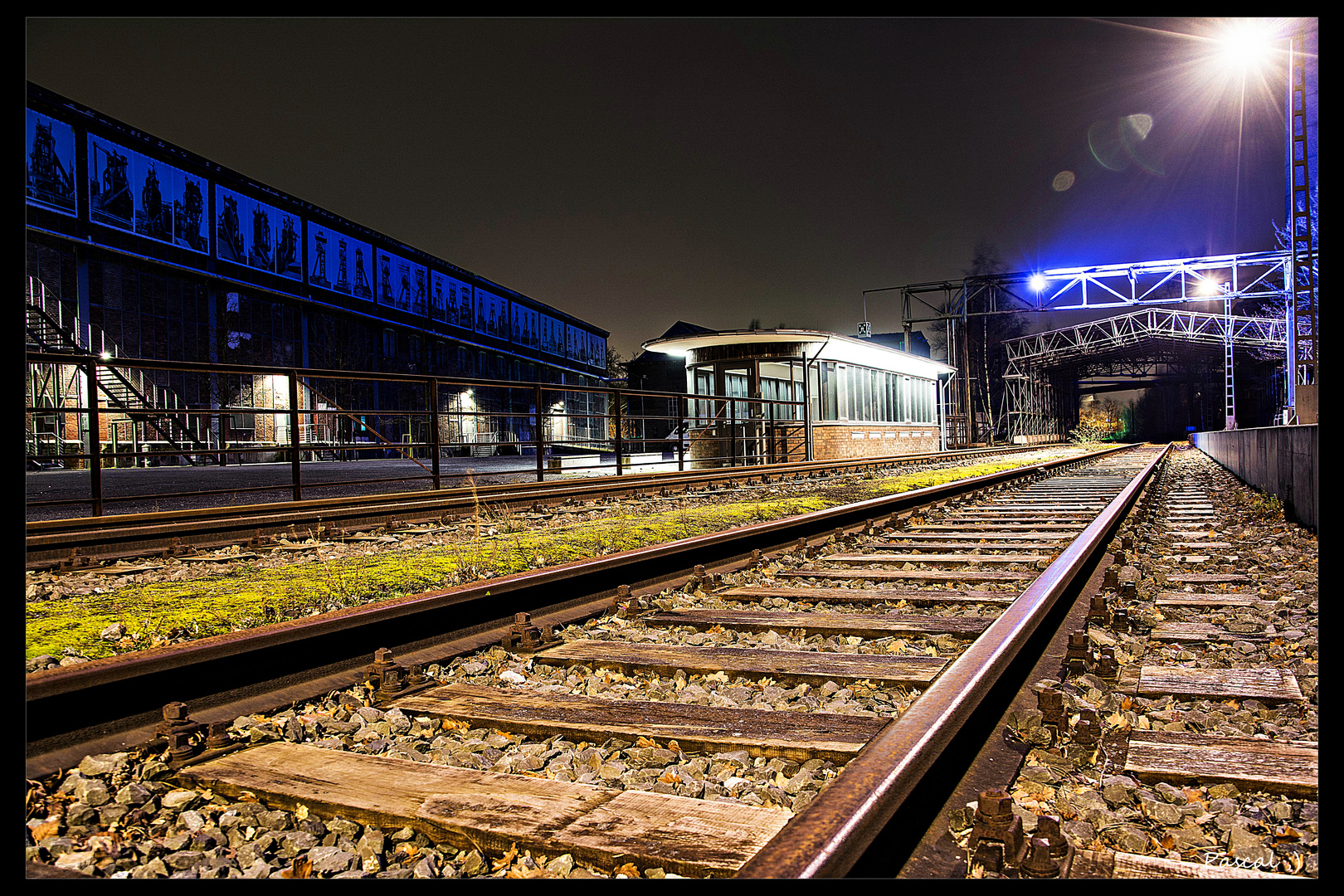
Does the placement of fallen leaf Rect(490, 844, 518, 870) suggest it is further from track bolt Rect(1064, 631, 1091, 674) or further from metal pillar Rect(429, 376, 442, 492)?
metal pillar Rect(429, 376, 442, 492)

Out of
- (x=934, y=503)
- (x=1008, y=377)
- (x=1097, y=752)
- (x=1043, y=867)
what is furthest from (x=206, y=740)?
(x=1008, y=377)

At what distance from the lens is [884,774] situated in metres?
1.66

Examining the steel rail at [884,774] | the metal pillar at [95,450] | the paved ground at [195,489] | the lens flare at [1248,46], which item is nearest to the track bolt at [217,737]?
the steel rail at [884,774]

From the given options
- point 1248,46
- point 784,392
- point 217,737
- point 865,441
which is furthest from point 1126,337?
point 217,737

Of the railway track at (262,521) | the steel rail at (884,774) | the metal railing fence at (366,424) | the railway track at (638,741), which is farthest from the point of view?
the metal railing fence at (366,424)

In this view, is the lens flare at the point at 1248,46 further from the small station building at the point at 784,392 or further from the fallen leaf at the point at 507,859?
the small station building at the point at 784,392

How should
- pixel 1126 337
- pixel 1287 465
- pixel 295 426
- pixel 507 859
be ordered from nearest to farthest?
pixel 507 859 < pixel 295 426 < pixel 1287 465 < pixel 1126 337

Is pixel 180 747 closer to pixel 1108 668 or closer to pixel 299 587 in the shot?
pixel 299 587

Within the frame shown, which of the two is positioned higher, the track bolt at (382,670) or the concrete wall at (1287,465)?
the concrete wall at (1287,465)

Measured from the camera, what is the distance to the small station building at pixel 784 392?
21.4 metres

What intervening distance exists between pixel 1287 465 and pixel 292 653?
959cm

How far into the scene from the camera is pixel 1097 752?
2189mm

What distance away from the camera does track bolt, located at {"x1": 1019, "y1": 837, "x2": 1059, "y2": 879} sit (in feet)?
5.04
